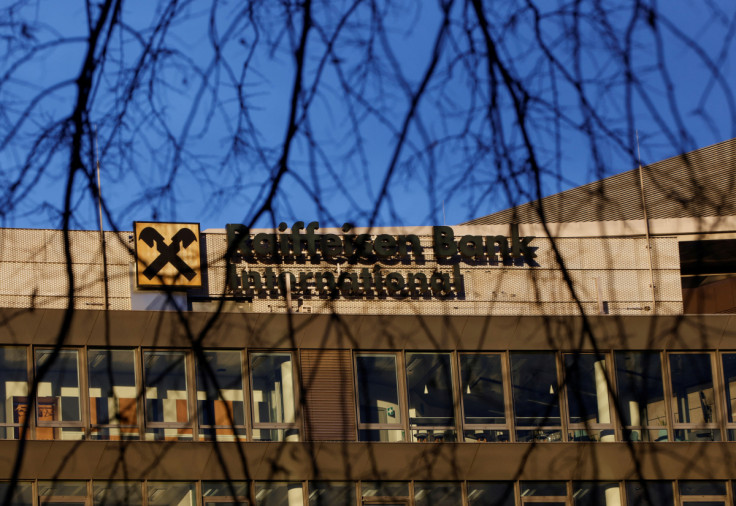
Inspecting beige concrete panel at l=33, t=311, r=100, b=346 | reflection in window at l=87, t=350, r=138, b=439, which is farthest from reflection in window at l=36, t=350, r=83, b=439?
beige concrete panel at l=33, t=311, r=100, b=346

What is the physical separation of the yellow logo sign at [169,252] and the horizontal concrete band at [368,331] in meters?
2.67

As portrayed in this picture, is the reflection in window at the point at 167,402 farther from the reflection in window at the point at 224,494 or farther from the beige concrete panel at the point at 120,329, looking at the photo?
the reflection in window at the point at 224,494

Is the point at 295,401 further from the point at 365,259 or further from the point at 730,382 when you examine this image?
the point at 730,382

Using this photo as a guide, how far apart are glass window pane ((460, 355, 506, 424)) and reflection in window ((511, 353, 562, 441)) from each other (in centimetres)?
36

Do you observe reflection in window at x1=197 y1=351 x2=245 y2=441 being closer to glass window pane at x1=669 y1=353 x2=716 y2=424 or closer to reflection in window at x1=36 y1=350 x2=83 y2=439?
reflection in window at x1=36 y1=350 x2=83 y2=439

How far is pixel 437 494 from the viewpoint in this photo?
81.4ft

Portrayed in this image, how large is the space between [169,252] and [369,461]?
739 centimetres

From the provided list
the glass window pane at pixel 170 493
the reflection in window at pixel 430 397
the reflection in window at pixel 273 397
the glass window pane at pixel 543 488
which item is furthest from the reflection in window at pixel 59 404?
the glass window pane at pixel 543 488

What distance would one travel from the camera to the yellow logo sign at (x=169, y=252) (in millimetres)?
27953

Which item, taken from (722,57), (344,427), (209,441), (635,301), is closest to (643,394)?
(635,301)

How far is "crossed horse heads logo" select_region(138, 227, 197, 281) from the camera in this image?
28078 mm

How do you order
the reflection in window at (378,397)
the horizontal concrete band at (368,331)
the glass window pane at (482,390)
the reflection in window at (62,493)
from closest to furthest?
the reflection in window at (62,493), the horizontal concrete band at (368,331), the reflection in window at (378,397), the glass window pane at (482,390)

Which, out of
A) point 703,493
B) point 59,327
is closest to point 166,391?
point 59,327

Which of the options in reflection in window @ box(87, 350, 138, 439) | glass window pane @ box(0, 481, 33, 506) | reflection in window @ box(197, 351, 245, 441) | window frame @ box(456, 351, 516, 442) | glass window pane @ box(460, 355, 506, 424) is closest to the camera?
glass window pane @ box(0, 481, 33, 506)
